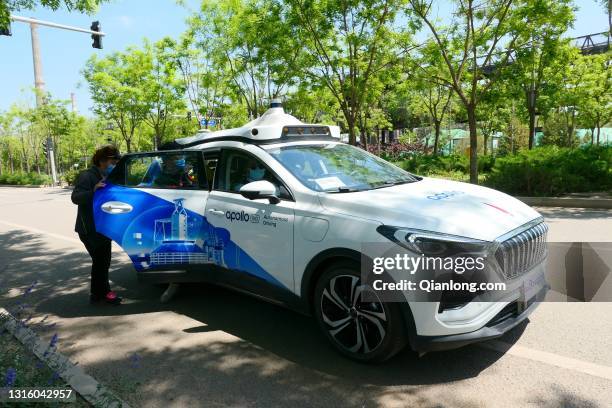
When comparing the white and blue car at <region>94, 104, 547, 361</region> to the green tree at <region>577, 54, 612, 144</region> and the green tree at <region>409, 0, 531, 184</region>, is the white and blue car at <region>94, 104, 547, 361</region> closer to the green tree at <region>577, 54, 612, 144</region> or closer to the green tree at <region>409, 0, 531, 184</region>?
the green tree at <region>409, 0, 531, 184</region>

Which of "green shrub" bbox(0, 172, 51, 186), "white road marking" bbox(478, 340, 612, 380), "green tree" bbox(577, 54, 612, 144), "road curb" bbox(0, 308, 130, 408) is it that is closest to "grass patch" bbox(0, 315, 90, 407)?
"road curb" bbox(0, 308, 130, 408)

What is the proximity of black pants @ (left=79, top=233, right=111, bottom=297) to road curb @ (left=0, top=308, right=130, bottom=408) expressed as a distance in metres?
1.14

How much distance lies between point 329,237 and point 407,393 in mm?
1174

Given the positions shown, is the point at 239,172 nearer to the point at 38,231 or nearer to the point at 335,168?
the point at 335,168

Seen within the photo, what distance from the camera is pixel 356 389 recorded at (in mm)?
3240

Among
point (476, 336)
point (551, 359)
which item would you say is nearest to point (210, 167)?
point (476, 336)

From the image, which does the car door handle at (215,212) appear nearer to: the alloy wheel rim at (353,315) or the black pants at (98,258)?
the alloy wheel rim at (353,315)

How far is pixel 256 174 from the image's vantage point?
14.2 feet

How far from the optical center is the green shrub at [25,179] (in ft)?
114

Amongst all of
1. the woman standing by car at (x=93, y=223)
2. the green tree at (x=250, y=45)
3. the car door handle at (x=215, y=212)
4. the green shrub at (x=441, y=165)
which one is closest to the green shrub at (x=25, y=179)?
the green tree at (x=250, y=45)

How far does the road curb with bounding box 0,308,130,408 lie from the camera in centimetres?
296

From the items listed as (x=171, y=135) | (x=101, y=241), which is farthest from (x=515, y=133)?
(x=101, y=241)

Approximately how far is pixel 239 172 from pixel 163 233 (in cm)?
105

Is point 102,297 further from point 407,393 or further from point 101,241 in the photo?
point 407,393
